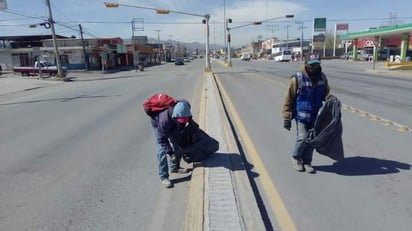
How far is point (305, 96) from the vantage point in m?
4.73

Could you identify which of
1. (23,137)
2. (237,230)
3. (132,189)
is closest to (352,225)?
(237,230)

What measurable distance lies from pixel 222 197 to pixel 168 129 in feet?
3.82

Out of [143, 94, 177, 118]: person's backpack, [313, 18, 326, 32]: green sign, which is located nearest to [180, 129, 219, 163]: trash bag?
[143, 94, 177, 118]: person's backpack

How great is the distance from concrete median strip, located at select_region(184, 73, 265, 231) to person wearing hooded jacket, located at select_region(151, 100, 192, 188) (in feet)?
1.36

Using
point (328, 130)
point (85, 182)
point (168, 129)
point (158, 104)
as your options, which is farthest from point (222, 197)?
point (85, 182)

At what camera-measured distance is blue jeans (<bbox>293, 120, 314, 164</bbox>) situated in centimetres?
484

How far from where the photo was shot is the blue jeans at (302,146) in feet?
15.9

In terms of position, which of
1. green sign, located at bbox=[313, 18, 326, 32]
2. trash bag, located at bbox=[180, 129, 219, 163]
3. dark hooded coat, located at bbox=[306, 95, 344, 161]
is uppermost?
green sign, located at bbox=[313, 18, 326, 32]

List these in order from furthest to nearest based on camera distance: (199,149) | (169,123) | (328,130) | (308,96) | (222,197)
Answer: (199,149)
(308,96)
(328,130)
(169,123)
(222,197)

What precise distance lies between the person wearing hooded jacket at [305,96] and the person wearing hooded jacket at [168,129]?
1.45m

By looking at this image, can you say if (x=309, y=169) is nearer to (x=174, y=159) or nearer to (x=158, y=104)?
(x=174, y=159)

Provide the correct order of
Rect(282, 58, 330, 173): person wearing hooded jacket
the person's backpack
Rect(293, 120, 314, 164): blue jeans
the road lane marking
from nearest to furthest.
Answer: the road lane marking
the person's backpack
Rect(282, 58, 330, 173): person wearing hooded jacket
Rect(293, 120, 314, 164): blue jeans

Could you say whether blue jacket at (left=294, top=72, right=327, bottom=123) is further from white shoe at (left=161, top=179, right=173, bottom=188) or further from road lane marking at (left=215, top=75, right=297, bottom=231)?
white shoe at (left=161, top=179, right=173, bottom=188)

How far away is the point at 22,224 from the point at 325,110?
3858 millimetres
